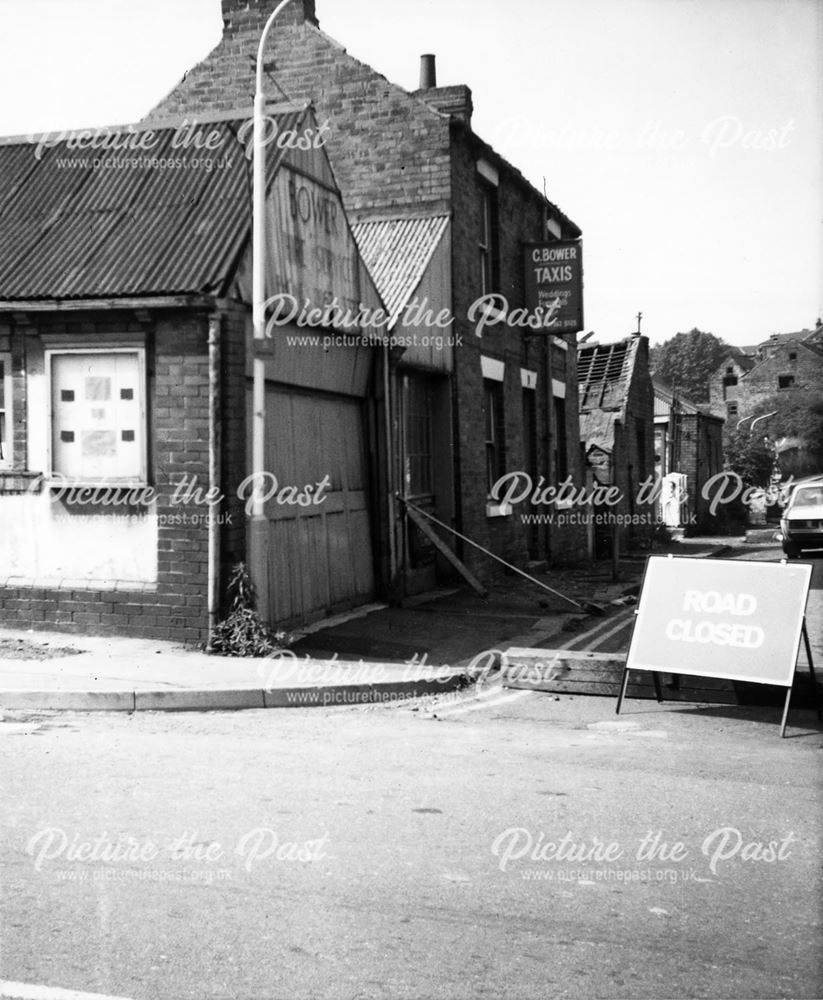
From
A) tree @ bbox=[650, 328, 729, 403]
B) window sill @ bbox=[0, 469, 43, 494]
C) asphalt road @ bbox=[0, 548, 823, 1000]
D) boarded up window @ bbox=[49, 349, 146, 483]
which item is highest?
tree @ bbox=[650, 328, 729, 403]

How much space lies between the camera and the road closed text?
348 inches

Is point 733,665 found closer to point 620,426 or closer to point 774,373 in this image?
point 620,426

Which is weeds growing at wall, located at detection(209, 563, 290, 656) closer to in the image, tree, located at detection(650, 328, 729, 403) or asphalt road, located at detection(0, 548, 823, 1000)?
asphalt road, located at detection(0, 548, 823, 1000)

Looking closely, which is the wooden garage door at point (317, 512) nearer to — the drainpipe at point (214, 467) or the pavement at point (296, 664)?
the pavement at point (296, 664)

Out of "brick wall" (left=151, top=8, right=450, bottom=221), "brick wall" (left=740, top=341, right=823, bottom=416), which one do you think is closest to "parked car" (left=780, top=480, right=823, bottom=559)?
"brick wall" (left=151, top=8, right=450, bottom=221)

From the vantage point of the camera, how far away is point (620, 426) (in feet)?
100

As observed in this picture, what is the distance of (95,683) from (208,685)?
3.03ft

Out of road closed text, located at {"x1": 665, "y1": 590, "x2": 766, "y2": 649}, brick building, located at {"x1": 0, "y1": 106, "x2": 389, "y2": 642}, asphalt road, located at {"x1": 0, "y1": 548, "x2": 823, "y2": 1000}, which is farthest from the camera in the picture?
brick building, located at {"x1": 0, "y1": 106, "x2": 389, "y2": 642}

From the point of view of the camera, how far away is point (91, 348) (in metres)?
11.6

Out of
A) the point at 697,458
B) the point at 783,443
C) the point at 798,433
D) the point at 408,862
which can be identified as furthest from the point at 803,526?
the point at 783,443

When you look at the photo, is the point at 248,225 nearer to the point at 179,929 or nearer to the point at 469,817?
the point at 469,817

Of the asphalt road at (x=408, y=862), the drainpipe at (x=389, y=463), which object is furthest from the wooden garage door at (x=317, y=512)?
the asphalt road at (x=408, y=862)

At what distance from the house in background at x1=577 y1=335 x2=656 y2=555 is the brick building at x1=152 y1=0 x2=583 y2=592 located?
952cm

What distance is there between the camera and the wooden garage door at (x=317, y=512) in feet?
40.8
